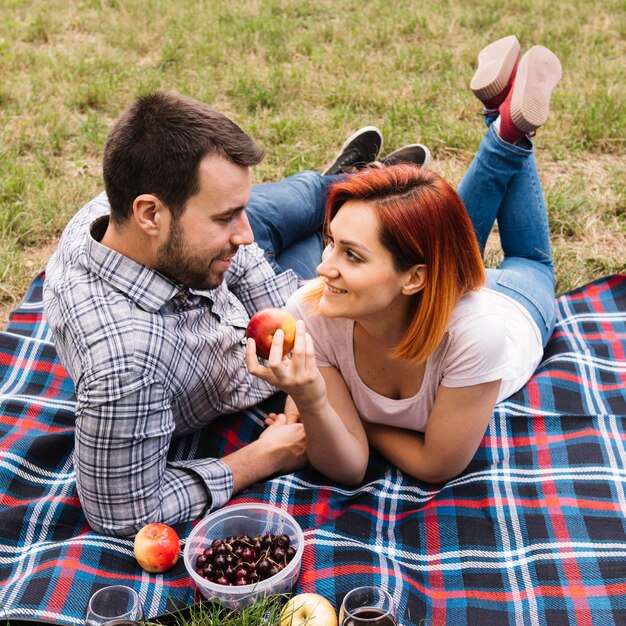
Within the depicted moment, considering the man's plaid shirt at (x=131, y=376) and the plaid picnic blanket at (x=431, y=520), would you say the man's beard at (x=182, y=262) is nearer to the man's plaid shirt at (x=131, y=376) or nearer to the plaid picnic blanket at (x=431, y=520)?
the man's plaid shirt at (x=131, y=376)

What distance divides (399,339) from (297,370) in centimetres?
49

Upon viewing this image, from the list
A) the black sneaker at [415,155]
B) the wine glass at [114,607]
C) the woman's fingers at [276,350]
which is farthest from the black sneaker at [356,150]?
the wine glass at [114,607]

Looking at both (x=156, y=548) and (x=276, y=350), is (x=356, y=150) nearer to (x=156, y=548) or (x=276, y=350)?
(x=276, y=350)

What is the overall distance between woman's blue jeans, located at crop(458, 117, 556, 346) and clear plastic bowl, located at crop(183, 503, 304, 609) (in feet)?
5.27

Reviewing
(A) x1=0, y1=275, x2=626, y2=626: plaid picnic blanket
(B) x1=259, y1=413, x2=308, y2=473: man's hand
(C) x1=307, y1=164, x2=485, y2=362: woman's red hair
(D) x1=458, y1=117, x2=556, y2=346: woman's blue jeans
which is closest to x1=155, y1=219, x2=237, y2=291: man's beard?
(C) x1=307, y1=164, x2=485, y2=362: woman's red hair

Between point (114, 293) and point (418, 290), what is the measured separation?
1099 mm

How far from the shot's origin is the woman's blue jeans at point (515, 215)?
3.90 metres

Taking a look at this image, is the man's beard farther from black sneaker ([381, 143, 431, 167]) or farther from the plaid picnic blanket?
black sneaker ([381, 143, 431, 167])

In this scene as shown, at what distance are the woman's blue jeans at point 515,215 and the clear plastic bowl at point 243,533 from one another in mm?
1606

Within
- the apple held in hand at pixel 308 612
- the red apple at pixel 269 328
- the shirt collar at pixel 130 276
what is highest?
the shirt collar at pixel 130 276

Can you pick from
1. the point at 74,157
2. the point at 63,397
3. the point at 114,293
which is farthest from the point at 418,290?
the point at 74,157

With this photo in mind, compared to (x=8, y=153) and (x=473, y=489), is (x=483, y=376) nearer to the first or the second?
(x=473, y=489)

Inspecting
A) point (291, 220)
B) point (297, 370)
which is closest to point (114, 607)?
point (297, 370)

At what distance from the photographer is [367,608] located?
2.44 meters
